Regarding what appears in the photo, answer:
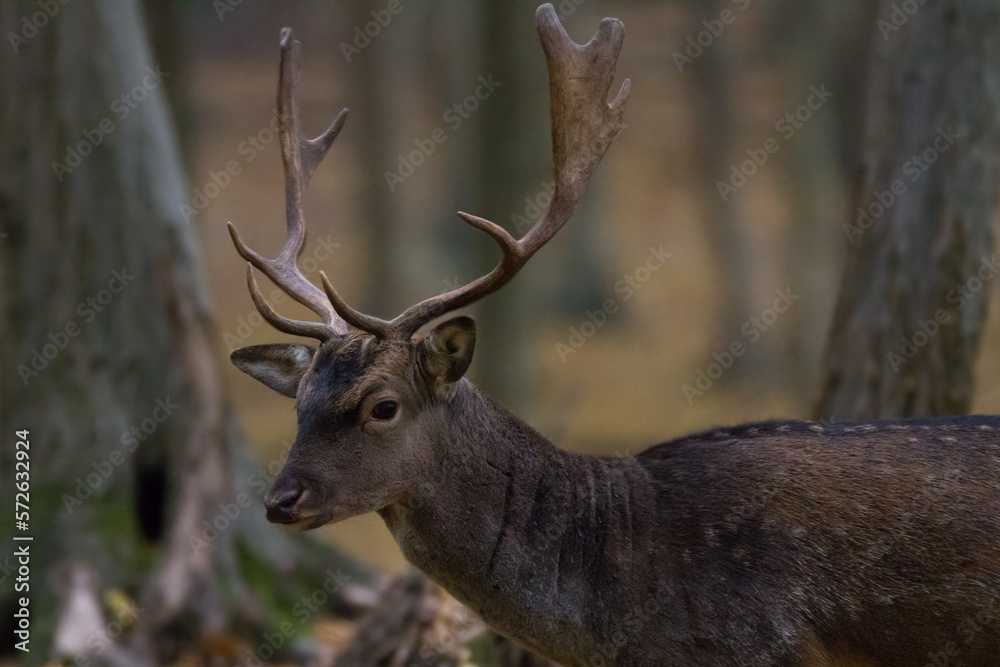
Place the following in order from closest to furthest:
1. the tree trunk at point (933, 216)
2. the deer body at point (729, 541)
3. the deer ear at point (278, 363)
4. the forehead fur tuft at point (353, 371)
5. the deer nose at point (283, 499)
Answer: the deer nose at point (283, 499) < the deer body at point (729, 541) < the forehead fur tuft at point (353, 371) < the deer ear at point (278, 363) < the tree trunk at point (933, 216)

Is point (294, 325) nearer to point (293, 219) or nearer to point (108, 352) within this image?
point (293, 219)

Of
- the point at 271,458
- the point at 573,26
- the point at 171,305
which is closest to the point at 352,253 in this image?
the point at 573,26

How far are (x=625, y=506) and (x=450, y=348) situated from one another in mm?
1118

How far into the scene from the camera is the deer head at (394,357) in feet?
17.6

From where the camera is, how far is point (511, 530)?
5.62 meters

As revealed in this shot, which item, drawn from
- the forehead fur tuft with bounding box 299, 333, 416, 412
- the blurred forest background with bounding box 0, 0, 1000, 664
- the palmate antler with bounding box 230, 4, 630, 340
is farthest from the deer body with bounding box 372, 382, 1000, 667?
the blurred forest background with bounding box 0, 0, 1000, 664

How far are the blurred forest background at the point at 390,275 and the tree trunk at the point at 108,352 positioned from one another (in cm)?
2

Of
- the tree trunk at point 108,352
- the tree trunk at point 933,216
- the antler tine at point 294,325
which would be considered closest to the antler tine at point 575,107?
the antler tine at point 294,325

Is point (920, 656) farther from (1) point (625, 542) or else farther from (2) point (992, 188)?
(2) point (992, 188)

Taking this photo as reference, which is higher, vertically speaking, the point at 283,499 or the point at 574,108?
the point at 574,108

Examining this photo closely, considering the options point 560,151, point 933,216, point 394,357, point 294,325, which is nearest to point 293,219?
point 294,325

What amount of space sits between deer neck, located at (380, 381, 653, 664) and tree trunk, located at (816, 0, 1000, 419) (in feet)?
10.1

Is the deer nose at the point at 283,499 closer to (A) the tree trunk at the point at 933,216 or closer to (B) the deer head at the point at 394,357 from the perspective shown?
(B) the deer head at the point at 394,357

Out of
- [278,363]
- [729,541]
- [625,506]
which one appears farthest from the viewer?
[278,363]
